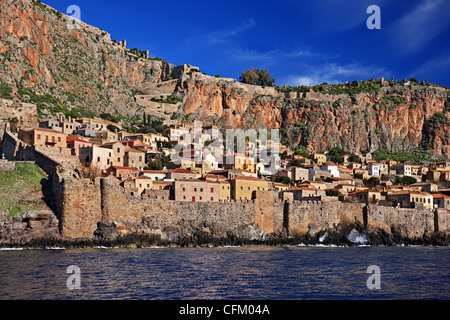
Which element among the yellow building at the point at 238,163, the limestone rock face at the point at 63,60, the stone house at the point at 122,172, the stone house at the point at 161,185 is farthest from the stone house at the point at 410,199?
the limestone rock face at the point at 63,60

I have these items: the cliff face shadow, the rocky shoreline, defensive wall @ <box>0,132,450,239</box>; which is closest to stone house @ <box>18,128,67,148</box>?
defensive wall @ <box>0,132,450,239</box>

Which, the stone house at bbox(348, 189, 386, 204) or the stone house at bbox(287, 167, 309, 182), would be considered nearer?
the stone house at bbox(348, 189, 386, 204)

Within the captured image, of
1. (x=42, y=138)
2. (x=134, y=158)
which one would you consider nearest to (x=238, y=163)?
(x=134, y=158)

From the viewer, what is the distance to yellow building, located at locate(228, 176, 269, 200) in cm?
5697

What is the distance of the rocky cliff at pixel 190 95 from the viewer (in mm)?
97562

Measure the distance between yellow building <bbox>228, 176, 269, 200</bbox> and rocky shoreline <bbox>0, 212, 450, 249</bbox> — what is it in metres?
5.00

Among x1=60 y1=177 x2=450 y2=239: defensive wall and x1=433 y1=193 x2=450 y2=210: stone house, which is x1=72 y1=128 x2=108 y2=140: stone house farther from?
x1=433 y1=193 x2=450 y2=210: stone house

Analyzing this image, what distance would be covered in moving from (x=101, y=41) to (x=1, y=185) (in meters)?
82.3

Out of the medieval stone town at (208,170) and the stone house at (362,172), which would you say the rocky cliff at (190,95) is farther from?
the stone house at (362,172)

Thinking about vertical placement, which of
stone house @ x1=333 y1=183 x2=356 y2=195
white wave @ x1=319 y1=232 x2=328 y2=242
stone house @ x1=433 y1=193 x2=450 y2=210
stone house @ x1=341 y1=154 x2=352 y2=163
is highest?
stone house @ x1=341 y1=154 x2=352 y2=163

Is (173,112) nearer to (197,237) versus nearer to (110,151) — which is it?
(110,151)

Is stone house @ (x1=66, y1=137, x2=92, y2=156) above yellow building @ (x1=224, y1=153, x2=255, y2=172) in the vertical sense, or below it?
above

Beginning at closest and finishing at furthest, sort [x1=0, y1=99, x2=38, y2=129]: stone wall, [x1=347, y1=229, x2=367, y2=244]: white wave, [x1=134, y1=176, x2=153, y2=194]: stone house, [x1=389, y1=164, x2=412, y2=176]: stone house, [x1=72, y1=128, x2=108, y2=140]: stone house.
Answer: [x1=134, y1=176, x2=153, y2=194]: stone house
[x1=347, y1=229, x2=367, y2=244]: white wave
[x1=0, y1=99, x2=38, y2=129]: stone wall
[x1=72, y1=128, x2=108, y2=140]: stone house
[x1=389, y1=164, x2=412, y2=176]: stone house

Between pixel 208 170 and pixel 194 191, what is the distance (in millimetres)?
18274
